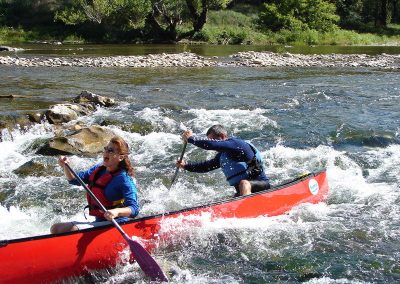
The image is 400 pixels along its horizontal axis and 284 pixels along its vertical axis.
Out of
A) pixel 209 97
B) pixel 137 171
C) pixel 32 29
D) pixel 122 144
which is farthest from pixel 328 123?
pixel 32 29

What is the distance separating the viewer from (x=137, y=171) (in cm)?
856

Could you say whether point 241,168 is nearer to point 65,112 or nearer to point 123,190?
point 123,190

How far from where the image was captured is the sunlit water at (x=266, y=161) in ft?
18.0

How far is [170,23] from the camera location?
3441 centimetres

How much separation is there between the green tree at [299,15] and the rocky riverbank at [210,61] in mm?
12244

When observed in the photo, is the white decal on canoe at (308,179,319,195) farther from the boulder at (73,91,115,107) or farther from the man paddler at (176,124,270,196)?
the boulder at (73,91,115,107)

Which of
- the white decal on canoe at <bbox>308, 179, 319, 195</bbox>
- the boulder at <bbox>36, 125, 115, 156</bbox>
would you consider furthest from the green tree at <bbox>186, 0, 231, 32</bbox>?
the white decal on canoe at <bbox>308, 179, 319, 195</bbox>

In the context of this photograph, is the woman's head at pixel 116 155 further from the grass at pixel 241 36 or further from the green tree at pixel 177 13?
the green tree at pixel 177 13

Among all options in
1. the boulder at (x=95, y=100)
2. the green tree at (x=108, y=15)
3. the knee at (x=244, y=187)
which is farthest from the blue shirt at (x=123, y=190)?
the green tree at (x=108, y=15)

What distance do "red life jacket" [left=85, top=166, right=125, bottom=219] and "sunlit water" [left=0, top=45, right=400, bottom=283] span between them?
571 millimetres

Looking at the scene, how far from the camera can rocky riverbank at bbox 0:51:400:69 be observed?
2055cm

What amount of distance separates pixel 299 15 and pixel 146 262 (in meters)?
34.0

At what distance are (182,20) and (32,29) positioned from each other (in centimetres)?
1002

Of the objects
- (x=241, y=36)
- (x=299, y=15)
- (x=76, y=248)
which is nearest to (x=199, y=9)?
(x=241, y=36)
